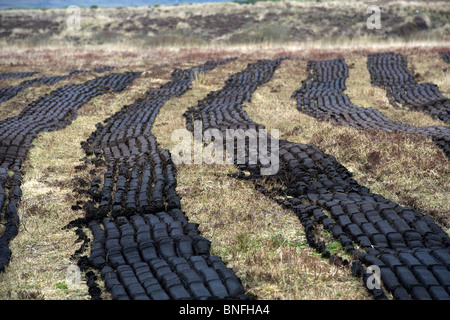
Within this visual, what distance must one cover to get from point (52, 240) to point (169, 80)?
1385 cm

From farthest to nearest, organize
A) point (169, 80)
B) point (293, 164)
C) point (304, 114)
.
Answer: point (169, 80), point (304, 114), point (293, 164)

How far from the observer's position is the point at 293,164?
8031mm

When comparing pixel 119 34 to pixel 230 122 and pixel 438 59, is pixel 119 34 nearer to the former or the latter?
pixel 438 59

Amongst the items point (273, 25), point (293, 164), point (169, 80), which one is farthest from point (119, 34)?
point (293, 164)

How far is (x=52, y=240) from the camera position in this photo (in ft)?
19.2

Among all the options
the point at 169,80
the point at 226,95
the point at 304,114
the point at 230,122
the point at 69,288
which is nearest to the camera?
the point at 69,288

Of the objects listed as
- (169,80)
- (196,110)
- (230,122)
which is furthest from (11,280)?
(169,80)

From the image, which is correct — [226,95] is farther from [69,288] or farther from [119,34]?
[119,34]

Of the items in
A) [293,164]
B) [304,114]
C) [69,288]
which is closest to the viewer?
[69,288]

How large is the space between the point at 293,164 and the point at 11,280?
16.8 feet

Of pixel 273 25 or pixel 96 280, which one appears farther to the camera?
pixel 273 25

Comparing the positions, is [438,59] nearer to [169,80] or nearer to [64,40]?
[169,80]

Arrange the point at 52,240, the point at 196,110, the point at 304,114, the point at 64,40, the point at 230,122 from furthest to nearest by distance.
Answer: the point at 64,40 < the point at 196,110 < the point at 304,114 < the point at 230,122 < the point at 52,240

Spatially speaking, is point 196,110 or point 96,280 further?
point 196,110
